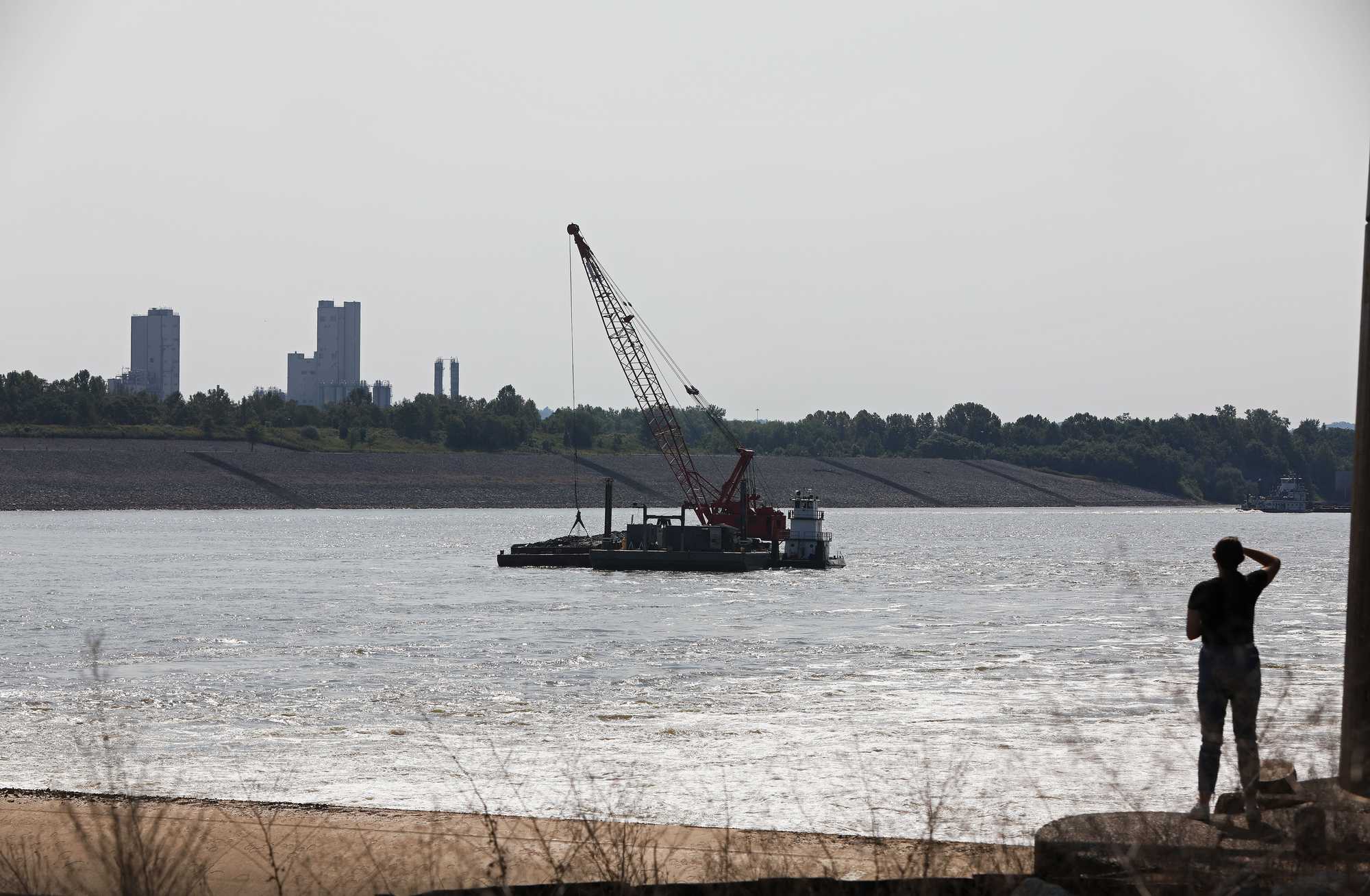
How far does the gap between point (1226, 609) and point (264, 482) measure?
15109 cm

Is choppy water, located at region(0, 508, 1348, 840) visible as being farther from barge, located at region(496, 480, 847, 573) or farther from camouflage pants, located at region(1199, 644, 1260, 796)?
barge, located at region(496, 480, 847, 573)

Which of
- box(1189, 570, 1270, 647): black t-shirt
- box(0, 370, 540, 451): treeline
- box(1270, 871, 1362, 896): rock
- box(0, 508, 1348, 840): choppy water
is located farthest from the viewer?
box(0, 370, 540, 451): treeline

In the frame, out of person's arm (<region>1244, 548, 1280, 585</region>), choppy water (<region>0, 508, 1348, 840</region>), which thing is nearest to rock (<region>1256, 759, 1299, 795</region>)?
choppy water (<region>0, 508, 1348, 840</region>)

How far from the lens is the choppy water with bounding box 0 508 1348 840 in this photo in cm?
1430

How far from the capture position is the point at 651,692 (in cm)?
2367

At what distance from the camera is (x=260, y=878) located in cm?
955

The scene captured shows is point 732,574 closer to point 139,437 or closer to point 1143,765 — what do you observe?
point 1143,765

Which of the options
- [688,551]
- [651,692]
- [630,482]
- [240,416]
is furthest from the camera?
[240,416]

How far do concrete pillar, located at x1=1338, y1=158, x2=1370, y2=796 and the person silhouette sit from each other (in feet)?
2.07

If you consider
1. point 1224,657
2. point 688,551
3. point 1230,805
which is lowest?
point 688,551

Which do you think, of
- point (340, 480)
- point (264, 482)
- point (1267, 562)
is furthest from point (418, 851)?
point (340, 480)

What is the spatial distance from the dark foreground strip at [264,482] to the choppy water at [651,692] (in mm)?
88316

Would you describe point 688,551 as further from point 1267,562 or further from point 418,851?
point 418,851

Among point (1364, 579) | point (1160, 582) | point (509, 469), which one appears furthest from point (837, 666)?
point (509, 469)
